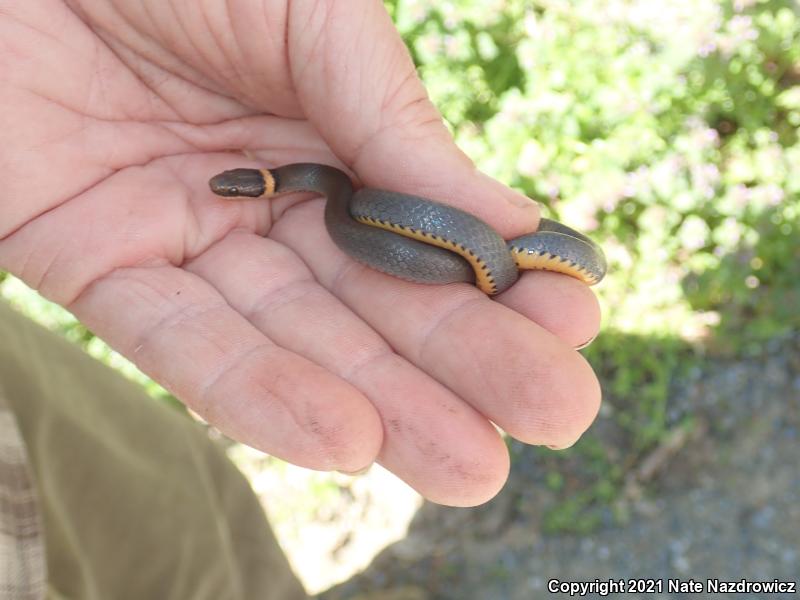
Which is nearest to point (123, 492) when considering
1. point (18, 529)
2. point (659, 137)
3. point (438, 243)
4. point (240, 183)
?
point (18, 529)

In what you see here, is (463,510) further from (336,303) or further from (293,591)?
(336,303)

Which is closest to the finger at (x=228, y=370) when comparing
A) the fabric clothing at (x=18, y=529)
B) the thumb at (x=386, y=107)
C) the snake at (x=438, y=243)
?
the fabric clothing at (x=18, y=529)

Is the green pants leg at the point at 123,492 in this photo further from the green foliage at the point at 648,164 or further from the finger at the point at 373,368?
the green foliage at the point at 648,164

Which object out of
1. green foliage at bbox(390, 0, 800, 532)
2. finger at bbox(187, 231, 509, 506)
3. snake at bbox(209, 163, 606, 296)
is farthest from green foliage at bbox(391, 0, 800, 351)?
finger at bbox(187, 231, 509, 506)

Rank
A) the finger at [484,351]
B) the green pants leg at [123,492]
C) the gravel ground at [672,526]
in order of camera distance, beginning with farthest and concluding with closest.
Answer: the gravel ground at [672,526], the green pants leg at [123,492], the finger at [484,351]

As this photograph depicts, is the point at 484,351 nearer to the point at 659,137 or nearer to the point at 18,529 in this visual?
the point at 18,529
